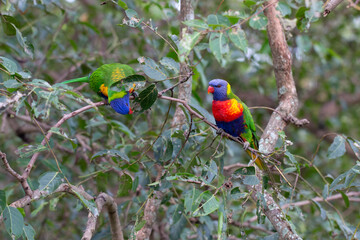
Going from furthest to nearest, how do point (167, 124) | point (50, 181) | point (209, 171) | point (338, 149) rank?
point (167, 124) < point (338, 149) < point (209, 171) < point (50, 181)

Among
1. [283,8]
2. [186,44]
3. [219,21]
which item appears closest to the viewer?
[186,44]

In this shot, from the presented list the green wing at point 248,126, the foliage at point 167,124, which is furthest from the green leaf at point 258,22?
the green wing at point 248,126

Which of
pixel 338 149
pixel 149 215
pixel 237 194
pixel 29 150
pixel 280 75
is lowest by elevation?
pixel 149 215

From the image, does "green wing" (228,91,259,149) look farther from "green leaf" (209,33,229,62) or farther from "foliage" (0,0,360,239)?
"green leaf" (209,33,229,62)

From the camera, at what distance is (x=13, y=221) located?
1.57 m

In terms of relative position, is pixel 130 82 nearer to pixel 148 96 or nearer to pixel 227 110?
pixel 148 96

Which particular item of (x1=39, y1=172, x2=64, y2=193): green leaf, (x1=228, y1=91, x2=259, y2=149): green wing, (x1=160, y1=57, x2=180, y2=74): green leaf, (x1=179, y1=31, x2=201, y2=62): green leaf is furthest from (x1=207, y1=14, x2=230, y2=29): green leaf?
(x1=228, y1=91, x2=259, y2=149): green wing

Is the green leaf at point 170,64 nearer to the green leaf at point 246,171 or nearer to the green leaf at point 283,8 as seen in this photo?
the green leaf at point 246,171

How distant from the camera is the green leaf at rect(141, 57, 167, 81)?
69.9 inches

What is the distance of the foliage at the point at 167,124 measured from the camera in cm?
173

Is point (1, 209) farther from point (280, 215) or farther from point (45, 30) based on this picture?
point (45, 30)

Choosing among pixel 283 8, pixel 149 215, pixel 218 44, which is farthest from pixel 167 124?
pixel 218 44

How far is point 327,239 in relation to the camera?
3240mm

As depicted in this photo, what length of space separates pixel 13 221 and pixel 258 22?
4.29ft
